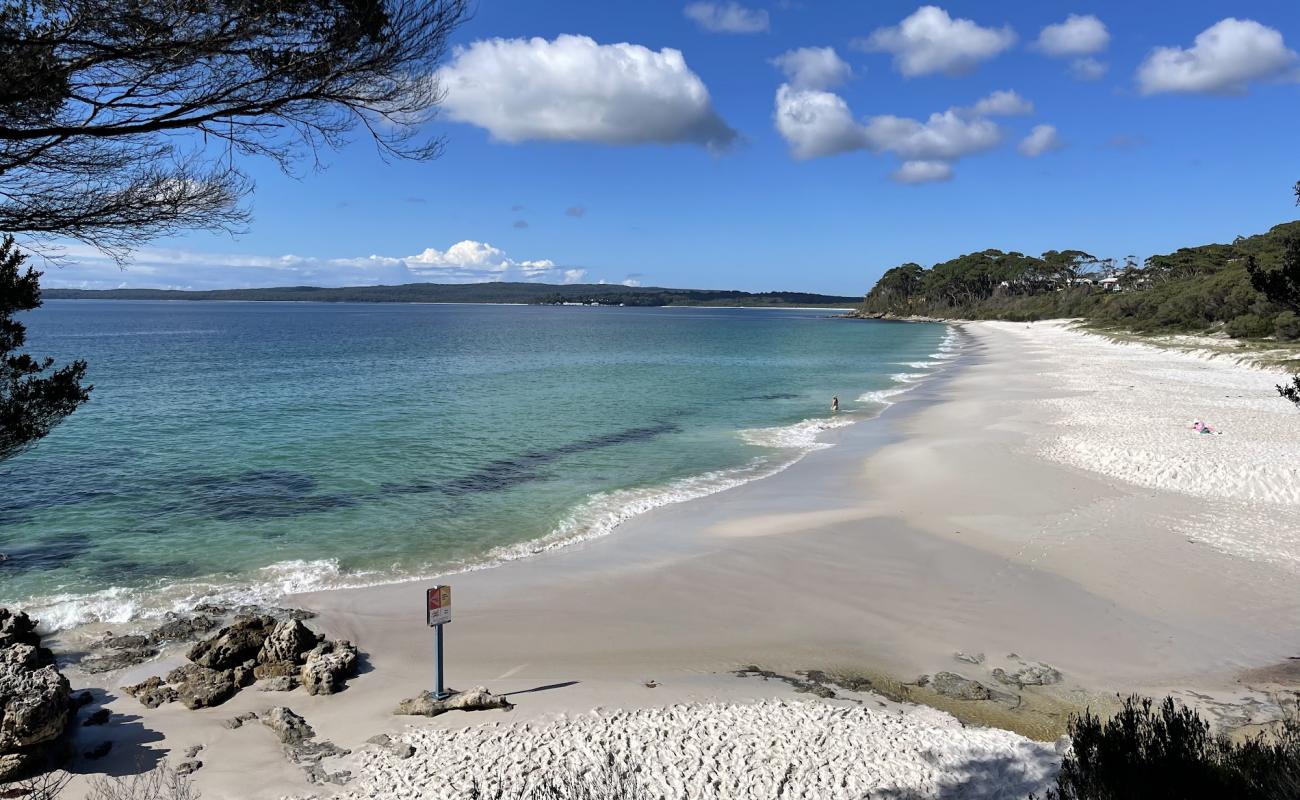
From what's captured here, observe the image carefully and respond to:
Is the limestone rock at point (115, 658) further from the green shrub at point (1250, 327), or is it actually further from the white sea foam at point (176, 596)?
the green shrub at point (1250, 327)

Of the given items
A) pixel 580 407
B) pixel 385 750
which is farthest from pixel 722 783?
pixel 580 407

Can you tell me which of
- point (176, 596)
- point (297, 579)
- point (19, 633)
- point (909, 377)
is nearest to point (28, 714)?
point (19, 633)

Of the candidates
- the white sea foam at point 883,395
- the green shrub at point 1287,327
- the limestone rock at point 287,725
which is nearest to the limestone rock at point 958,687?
the limestone rock at point 287,725

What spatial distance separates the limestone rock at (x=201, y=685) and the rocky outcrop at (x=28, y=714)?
984 millimetres

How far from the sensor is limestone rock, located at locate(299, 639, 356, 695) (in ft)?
24.6

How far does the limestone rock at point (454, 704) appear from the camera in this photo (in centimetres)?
700

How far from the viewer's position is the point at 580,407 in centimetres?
3103

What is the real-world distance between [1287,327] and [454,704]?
4534cm

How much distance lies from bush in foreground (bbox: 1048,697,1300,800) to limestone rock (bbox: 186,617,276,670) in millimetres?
8171

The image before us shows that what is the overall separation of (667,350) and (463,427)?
4673 centimetres

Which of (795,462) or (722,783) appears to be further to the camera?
(795,462)

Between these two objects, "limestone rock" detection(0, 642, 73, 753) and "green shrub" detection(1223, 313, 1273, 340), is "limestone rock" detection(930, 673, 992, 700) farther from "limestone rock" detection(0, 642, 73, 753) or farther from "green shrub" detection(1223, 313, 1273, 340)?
"green shrub" detection(1223, 313, 1273, 340)

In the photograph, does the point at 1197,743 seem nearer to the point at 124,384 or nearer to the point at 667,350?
the point at 124,384

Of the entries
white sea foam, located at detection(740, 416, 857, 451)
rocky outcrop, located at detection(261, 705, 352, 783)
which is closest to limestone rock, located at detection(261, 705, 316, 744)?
rocky outcrop, located at detection(261, 705, 352, 783)
